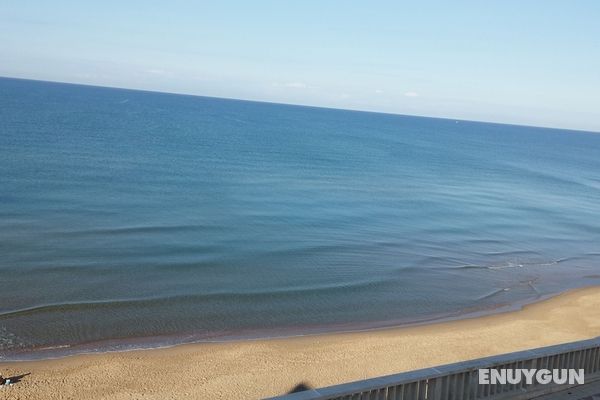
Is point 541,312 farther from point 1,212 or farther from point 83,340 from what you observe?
point 1,212

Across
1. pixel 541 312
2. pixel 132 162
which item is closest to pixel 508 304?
pixel 541 312

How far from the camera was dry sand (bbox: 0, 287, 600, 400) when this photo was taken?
482 inches

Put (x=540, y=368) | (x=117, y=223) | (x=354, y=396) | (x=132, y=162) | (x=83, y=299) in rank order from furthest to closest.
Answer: (x=132, y=162) < (x=117, y=223) < (x=83, y=299) < (x=540, y=368) < (x=354, y=396)

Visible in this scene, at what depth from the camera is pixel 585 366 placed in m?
8.23

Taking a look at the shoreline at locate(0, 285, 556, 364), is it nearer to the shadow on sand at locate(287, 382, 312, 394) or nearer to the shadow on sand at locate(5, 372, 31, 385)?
the shadow on sand at locate(5, 372, 31, 385)

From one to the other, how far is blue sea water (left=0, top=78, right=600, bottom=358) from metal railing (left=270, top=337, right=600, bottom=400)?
9.37 metres

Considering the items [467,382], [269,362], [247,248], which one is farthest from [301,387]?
[247,248]

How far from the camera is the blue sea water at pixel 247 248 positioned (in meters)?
17.1

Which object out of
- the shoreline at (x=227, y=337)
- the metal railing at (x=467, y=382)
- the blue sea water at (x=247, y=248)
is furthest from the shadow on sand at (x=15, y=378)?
the metal railing at (x=467, y=382)

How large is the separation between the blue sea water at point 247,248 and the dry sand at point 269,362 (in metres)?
1.07

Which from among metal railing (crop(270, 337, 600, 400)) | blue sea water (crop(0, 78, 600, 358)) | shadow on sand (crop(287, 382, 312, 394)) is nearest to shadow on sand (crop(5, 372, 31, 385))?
blue sea water (crop(0, 78, 600, 358))

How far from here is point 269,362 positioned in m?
14.0

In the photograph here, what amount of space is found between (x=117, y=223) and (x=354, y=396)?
72.6 ft

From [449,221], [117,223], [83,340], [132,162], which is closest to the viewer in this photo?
[83,340]
